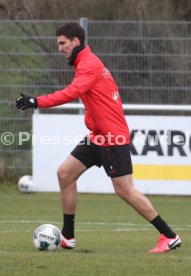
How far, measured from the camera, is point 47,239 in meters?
9.55

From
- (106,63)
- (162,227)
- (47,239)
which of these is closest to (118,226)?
(162,227)

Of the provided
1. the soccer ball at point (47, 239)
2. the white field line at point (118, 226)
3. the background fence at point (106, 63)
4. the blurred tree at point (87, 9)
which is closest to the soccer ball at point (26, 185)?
the background fence at point (106, 63)

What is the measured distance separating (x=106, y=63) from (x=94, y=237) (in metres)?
6.59

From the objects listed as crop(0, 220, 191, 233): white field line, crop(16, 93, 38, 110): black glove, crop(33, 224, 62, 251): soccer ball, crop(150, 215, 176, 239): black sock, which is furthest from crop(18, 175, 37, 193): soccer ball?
crop(16, 93, 38, 110): black glove

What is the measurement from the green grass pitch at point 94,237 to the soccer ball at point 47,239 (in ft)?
0.31

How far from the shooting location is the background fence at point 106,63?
16.9 m

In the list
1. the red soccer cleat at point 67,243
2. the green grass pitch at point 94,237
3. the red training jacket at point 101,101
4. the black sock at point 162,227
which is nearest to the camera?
the green grass pitch at point 94,237

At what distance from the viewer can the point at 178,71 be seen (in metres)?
17.0

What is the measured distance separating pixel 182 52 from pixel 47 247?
8.14 m

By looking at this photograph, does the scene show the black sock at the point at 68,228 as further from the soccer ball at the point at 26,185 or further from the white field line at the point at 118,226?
the soccer ball at the point at 26,185

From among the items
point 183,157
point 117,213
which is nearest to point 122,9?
point 183,157

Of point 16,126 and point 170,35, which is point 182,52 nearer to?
point 170,35

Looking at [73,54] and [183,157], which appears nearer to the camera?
[73,54]

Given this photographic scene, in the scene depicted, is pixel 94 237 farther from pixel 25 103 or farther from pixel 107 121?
pixel 25 103
